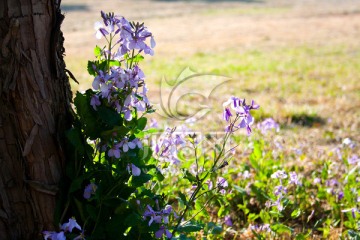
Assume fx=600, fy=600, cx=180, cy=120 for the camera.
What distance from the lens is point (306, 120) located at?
575 cm

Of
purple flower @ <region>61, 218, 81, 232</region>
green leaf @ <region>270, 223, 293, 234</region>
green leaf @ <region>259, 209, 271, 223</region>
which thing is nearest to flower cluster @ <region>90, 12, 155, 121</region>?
purple flower @ <region>61, 218, 81, 232</region>

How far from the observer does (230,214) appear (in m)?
3.27

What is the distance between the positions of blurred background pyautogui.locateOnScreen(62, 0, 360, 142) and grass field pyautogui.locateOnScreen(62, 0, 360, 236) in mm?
12

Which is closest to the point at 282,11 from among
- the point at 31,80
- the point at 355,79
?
the point at 355,79

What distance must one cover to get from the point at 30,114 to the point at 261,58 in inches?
337

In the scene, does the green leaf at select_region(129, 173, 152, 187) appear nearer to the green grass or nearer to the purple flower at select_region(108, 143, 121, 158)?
the purple flower at select_region(108, 143, 121, 158)

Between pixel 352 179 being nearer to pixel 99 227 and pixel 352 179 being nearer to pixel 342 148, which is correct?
pixel 342 148

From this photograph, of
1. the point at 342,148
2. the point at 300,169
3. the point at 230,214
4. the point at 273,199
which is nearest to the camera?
the point at 273,199

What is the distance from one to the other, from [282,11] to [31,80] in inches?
789

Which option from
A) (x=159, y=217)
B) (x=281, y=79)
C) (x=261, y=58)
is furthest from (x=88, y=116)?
(x=261, y=58)

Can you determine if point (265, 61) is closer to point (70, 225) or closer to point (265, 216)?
point (265, 216)

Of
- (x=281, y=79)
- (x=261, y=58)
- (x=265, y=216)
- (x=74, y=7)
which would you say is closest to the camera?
(x=265, y=216)

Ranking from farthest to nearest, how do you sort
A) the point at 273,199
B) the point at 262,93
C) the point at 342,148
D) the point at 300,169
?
1. the point at 262,93
2. the point at 342,148
3. the point at 300,169
4. the point at 273,199

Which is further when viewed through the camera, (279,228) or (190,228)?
(279,228)
